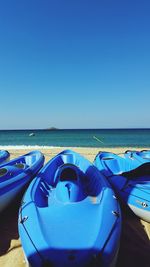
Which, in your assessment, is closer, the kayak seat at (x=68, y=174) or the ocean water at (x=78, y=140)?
the kayak seat at (x=68, y=174)

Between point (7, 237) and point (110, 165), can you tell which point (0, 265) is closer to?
point (7, 237)

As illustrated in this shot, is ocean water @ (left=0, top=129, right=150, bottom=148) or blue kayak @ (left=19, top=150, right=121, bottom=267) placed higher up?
blue kayak @ (left=19, top=150, right=121, bottom=267)

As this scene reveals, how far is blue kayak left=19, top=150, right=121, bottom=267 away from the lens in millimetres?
2527

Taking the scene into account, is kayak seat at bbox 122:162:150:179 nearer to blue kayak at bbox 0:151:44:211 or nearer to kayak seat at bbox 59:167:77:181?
kayak seat at bbox 59:167:77:181

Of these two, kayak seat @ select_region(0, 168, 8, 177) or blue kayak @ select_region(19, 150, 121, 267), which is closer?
blue kayak @ select_region(19, 150, 121, 267)

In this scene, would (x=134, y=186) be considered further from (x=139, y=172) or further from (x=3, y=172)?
(x=3, y=172)

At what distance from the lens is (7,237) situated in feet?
13.1

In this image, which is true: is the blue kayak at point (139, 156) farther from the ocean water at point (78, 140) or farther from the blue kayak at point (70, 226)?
the ocean water at point (78, 140)

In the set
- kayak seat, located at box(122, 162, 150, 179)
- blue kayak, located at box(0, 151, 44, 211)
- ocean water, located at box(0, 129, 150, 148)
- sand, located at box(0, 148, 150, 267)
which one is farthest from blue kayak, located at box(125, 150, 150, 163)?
ocean water, located at box(0, 129, 150, 148)

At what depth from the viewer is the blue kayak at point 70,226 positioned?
2.53m

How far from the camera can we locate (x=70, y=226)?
123 inches

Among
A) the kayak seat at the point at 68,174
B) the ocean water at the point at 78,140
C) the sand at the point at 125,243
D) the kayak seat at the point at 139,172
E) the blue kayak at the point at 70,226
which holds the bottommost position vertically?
the ocean water at the point at 78,140

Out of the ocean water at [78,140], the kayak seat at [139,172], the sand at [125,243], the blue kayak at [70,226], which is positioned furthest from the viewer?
the ocean water at [78,140]

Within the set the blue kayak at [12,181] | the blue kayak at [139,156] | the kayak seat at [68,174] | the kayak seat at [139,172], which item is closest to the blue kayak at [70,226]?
the kayak seat at [68,174]
